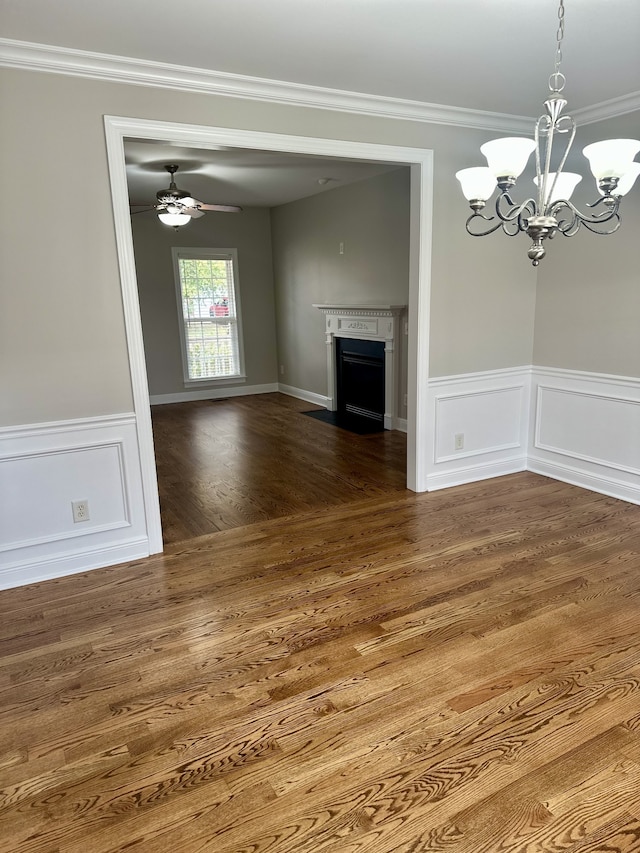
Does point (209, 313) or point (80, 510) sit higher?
point (209, 313)

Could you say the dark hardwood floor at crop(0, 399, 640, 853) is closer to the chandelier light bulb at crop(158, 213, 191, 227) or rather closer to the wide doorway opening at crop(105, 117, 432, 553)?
the wide doorway opening at crop(105, 117, 432, 553)

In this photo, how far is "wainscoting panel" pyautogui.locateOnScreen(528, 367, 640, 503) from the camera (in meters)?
3.84

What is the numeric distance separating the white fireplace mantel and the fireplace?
11 centimetres

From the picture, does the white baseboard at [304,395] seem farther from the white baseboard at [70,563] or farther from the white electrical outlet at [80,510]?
the white electrical outlet at [80,510]

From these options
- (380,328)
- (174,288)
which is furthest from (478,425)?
(174,288)

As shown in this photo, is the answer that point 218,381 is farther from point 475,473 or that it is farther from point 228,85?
point 228,85

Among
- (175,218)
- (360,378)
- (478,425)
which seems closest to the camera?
(478,425)

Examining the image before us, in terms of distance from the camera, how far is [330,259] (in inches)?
271

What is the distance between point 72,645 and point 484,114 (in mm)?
3929

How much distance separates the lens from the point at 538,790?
170cm

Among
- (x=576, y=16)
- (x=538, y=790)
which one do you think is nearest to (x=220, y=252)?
(x=576, y=16)

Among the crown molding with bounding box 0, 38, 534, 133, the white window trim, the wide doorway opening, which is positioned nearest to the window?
the white window trim

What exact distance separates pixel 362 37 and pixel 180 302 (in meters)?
5.74

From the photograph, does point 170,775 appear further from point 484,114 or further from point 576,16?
point 484,114
